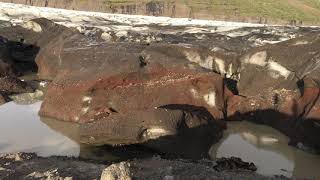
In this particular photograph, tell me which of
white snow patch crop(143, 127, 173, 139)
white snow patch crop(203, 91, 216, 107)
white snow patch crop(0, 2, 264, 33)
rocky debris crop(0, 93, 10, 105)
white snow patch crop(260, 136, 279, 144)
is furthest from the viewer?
white snow patch crop(0, 2, 264, 33)

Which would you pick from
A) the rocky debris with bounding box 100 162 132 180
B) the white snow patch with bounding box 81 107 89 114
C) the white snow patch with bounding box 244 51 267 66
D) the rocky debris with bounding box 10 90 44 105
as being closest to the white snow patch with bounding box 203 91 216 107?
the white snow patch with bounding box 244 51 267 66

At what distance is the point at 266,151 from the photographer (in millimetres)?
15500

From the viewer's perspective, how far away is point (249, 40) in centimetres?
3606

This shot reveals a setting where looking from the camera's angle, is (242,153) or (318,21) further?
(318,21)

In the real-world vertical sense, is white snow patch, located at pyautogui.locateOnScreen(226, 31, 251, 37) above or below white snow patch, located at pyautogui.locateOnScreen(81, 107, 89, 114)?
above

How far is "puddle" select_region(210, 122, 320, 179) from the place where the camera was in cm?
1391

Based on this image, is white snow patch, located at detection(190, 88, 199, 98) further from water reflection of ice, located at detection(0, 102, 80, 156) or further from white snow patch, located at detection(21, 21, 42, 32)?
white snow patch, located at detection(21, 21, 42, 32)

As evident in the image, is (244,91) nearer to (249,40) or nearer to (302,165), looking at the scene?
(302,165)

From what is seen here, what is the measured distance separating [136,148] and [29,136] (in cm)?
337

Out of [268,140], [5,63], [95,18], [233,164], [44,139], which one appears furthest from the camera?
[95,18]

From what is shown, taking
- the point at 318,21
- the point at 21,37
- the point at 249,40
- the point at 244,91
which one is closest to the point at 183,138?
the point at 244,91

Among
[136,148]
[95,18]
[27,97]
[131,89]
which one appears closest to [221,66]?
[131,89]

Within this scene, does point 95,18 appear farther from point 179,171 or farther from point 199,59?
point 179,171

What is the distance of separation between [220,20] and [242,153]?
37.1 meters
